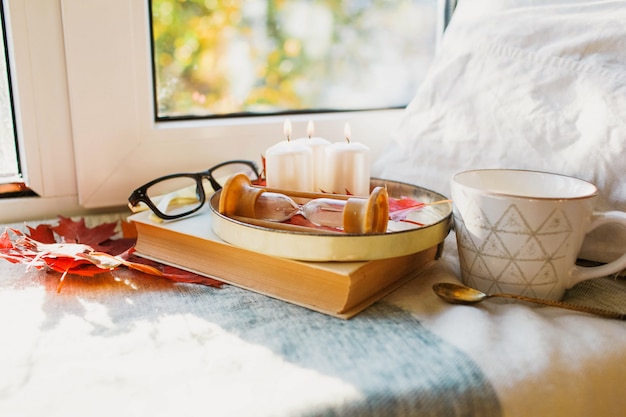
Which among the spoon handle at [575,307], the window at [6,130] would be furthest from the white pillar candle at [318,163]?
the window at [6,130]

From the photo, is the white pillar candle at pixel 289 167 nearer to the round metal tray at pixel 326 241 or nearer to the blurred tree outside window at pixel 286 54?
the round metal tray at pixel 326 241

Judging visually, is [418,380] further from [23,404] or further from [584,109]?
[584,109]

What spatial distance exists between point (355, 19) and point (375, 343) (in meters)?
0.60

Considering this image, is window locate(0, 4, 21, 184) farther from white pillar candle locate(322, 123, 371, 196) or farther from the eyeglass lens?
white pillar candle locate(322, 123, 371, 196)

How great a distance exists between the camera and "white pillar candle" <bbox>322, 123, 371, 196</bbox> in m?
0.67

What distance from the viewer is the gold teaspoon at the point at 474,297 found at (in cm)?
52

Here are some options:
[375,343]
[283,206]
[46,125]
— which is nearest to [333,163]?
[283,206]

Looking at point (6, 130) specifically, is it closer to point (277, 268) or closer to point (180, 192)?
point (180, 192)

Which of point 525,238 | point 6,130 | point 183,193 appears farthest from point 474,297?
point 6,130

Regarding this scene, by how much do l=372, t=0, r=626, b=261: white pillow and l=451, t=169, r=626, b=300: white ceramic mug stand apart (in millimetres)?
58

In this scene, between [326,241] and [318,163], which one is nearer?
[326,241]

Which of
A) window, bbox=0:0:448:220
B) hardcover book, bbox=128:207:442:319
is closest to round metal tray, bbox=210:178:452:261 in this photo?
hardcover book, bbox=128:207:442:319

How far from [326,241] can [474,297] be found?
15 cm

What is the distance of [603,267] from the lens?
1.83ft
